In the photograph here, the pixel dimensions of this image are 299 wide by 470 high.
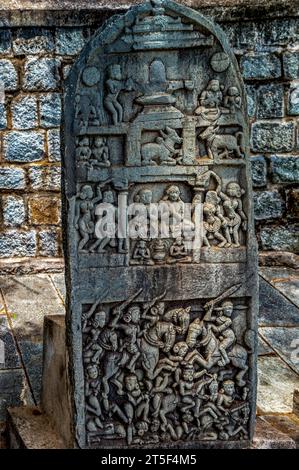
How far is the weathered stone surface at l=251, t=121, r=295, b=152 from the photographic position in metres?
5.75

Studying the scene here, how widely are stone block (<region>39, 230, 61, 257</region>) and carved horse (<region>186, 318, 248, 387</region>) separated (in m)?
2.97

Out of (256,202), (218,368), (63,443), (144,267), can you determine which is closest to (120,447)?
(63,443)

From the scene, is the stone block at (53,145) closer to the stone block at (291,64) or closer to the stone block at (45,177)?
the stone block at (45,177)

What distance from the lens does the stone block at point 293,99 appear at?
5.69 metres

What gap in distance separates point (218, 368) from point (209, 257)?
1.54ft

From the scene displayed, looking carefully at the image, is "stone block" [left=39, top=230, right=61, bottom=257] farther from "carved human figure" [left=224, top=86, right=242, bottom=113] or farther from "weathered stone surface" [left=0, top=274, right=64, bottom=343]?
"carved human figure" [left=224, top=86, right=242, bottom=113]

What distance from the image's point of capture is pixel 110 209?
9.34 feet

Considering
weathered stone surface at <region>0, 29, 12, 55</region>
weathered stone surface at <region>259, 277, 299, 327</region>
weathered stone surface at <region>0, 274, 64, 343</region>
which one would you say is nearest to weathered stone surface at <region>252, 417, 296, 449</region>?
weathered stone surface at <region>259, 277, 299, 327</region>

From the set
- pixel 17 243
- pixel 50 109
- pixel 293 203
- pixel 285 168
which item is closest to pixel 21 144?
pixel 50 109

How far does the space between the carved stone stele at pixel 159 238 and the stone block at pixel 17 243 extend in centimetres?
293

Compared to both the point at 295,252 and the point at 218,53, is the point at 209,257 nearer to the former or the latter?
the point at 218,53

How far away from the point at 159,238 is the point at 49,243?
3.00 metres

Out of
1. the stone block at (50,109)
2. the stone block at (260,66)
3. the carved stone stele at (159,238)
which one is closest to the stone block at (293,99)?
the stone block at (260,66)

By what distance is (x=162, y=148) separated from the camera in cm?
284
